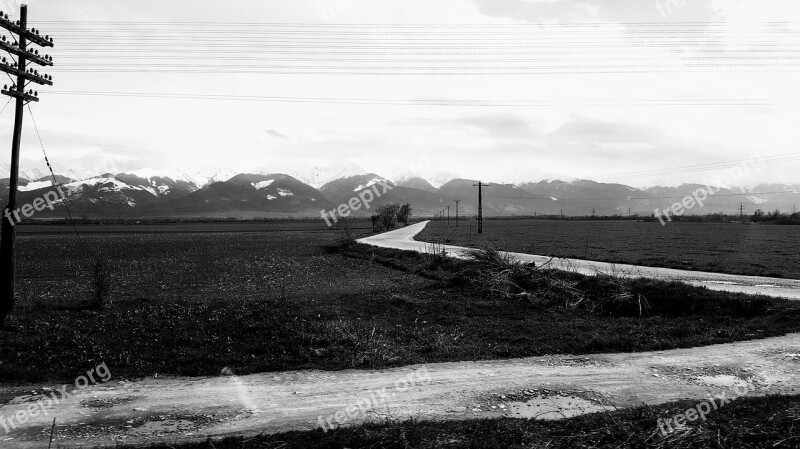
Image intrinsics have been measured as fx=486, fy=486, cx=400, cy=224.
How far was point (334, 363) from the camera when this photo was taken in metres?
12.7

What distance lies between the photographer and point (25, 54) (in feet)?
57.9

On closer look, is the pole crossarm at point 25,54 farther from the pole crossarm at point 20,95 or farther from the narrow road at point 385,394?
the narrow road at point 385,394

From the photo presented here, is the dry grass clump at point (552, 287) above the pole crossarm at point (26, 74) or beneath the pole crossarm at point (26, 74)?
beneath

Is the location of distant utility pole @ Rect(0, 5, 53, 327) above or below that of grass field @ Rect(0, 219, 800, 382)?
above

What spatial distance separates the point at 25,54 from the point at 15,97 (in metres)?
1.60

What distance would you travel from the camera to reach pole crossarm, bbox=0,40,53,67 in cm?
1655

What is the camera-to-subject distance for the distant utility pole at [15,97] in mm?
17203

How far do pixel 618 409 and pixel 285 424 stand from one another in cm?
621

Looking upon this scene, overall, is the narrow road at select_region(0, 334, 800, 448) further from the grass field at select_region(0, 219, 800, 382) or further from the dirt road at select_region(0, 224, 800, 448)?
the grass field at select_region(0, 219, 800, 382)

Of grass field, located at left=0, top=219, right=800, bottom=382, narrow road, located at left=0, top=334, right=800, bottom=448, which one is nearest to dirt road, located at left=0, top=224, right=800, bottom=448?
narrow road, located at left=0, top=334, right=800, bottom=448

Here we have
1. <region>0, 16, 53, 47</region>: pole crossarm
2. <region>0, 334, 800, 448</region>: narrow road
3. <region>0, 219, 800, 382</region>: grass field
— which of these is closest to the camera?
<region>0, 334, 800, 448</region>: narrow road

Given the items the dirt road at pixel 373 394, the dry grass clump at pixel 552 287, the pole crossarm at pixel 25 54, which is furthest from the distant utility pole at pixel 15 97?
the dry grass clump at pixel 552 287

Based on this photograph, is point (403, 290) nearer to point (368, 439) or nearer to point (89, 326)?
point (89, 326)

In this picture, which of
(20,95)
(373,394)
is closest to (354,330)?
(373,394)
